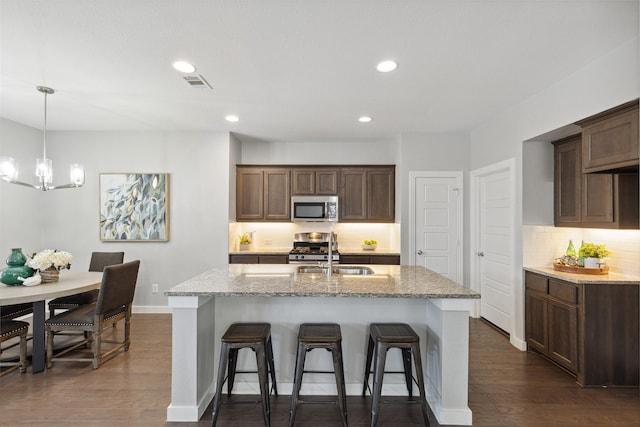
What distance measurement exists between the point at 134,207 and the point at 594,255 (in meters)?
5.51

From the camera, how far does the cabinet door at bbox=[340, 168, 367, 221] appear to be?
5.05 metres

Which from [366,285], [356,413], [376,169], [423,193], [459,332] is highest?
[376,169]

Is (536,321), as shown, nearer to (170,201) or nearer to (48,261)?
(170,201)

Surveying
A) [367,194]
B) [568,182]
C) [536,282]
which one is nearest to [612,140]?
[568,182]

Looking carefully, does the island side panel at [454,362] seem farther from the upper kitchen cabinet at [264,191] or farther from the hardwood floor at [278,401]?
the upper kitchen cabinet at [264,191]

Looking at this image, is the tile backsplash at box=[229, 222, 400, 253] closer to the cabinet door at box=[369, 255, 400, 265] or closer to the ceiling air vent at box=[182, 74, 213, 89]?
the cabinet door at box=[369, 255, 400, 265]

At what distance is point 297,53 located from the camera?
2410mm

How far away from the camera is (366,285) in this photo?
2.28 metres

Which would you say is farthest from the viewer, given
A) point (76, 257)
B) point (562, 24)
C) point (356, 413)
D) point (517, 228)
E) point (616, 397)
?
point (76, 257)

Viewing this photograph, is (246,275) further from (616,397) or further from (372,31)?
(616,397)

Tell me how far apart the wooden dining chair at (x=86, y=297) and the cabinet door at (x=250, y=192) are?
1.82m

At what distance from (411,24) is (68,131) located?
5.01 meters

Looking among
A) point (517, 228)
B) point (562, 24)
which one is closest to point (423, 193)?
point (517, 228)

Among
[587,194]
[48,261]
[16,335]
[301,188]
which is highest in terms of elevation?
[301,188]
